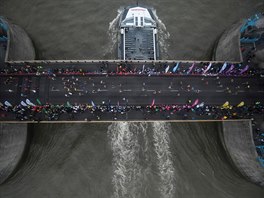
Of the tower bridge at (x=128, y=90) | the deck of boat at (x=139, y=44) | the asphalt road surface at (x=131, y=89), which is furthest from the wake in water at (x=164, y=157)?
the deck of boat at (x=139, y=44)

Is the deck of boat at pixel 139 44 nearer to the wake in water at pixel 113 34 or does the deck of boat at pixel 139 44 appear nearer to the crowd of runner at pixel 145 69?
the crowd of runner at pixel 145 69

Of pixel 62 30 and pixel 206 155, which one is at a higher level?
pixel 62 30

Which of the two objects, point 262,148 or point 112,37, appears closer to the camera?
point 262,148

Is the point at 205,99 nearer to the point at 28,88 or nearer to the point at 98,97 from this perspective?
the point at 98,97

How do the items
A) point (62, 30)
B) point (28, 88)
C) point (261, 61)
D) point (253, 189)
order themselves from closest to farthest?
point (253, 189) → point (28, 88) → point (261, 61) → point (62, 30)

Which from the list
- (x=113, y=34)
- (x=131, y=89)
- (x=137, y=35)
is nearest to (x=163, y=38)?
(x=137, y=35)

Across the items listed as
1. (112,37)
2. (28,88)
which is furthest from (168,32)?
(28,88)
